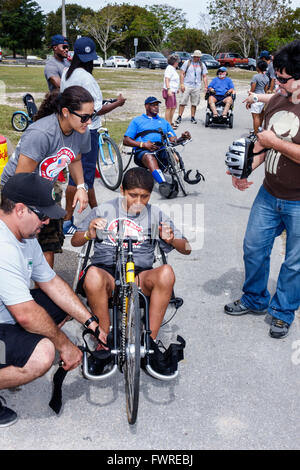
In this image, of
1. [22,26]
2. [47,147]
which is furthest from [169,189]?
[22,26]

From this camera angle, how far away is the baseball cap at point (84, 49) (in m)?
5.14

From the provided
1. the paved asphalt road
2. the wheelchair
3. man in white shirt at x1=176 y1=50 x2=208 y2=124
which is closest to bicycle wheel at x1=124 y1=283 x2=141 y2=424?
the paved asphalt road

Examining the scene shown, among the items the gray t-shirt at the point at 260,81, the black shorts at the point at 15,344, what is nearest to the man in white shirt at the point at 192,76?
the gray t-shirt at the point at 260,81

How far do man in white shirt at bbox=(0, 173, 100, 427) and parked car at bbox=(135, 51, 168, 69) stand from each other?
1596 inches

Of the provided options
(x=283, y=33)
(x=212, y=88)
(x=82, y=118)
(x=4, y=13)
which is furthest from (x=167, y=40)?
(x=82, y=118)

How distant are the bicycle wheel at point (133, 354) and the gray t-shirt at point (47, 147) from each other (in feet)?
4.96

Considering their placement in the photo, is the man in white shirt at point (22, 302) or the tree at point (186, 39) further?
the tree at point (186, 39)

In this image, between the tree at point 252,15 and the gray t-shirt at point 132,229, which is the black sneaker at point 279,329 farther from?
the tree at point 252,15

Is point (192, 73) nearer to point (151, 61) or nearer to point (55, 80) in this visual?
point (55, 80)

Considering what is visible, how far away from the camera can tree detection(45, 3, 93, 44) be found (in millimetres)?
78625

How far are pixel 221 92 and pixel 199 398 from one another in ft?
37.0

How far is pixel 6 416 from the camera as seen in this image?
2.74 m

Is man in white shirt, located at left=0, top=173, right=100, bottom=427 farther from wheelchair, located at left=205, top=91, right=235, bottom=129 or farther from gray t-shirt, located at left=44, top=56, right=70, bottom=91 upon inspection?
wheelchair, located at left=205, top=91, right=235, bottom=129

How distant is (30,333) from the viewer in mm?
2705
